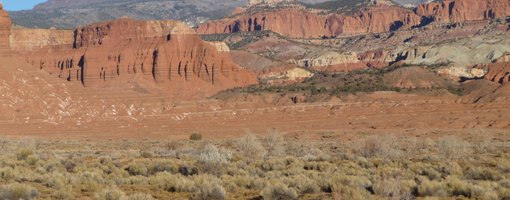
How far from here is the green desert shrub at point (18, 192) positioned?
690 inches

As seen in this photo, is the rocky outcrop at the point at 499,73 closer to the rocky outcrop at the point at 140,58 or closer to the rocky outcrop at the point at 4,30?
the rocky outcrop at the point at 140,58

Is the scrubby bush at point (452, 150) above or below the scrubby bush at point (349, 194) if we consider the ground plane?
below

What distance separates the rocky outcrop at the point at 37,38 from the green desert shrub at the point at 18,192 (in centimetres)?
7270

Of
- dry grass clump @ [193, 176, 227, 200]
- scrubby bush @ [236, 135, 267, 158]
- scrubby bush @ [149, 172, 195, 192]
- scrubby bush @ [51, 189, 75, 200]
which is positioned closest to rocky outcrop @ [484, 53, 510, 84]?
scrubby bush @ [236, 135, 267, 158]

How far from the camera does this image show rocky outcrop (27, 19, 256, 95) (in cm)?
8575

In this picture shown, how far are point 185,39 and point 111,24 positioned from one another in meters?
9.37

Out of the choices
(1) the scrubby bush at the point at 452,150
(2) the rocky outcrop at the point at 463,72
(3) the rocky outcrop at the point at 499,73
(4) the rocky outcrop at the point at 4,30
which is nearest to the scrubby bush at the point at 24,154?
→ (1) the scrubby bush at the point at 452,150

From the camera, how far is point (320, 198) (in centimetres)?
1783

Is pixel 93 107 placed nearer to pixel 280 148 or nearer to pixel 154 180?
pixel 280 148

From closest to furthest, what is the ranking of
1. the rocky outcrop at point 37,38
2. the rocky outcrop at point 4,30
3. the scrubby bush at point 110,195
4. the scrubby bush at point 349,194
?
1. the scrubby bush at point 349,194
2. the scrubby bush at point 110,195
3. the rocky outcrop at point 4,30
4. the rocky outcrop at point 37,38

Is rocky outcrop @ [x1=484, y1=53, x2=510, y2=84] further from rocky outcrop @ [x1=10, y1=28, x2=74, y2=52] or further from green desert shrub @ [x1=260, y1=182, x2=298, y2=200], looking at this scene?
green desert shrub @ [x1=260, y1=182, x2=298, y2=200]

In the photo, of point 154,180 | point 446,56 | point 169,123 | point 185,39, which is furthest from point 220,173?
point 446,56

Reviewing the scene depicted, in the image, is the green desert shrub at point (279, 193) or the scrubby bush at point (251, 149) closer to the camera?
the green desert shrub at point (279, 193)

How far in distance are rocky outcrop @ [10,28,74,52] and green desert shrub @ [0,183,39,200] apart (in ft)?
239
